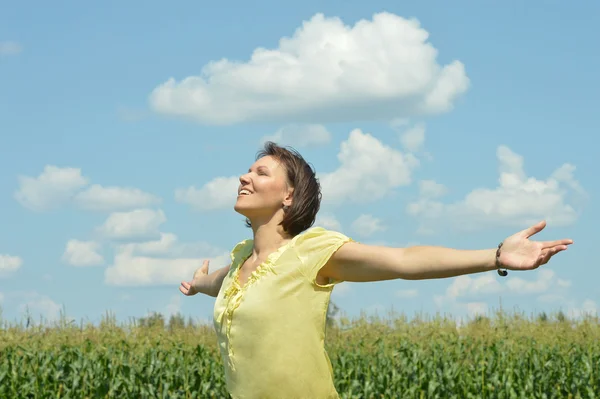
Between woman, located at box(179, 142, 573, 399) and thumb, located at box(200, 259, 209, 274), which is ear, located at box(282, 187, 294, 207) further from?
thumb, located at box(200, 259, 209, 274)

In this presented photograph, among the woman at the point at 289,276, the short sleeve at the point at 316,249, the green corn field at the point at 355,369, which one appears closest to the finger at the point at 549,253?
the woman at the point at 289,276

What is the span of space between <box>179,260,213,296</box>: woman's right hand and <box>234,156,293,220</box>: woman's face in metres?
1.16

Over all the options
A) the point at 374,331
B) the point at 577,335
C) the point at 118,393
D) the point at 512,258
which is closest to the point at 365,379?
the point at 118,393

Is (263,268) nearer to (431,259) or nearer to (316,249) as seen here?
(316,249)

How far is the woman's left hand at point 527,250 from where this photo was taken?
3.56 meters

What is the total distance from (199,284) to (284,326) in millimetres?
1536

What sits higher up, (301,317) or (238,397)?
(301,317)

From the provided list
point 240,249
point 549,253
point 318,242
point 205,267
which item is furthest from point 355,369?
point 549,253

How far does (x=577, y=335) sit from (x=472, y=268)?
12029mm

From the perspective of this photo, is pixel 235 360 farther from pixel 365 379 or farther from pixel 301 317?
pixel 365 379

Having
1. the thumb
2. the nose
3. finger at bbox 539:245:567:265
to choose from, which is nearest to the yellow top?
the nose

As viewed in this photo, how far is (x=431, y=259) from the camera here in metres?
3.81

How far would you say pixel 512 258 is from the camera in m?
3.59

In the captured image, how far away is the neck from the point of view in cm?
438
